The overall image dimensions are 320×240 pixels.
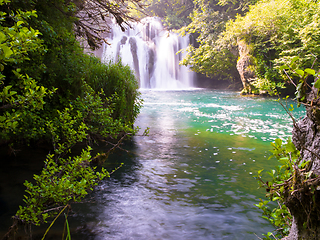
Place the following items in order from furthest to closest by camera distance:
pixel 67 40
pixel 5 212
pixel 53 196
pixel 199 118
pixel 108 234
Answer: pixel 199 118 < pixel 67 40 < pixel 5 212 < pixel 108 234 < pixel 53 196

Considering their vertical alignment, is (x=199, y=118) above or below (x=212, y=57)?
below

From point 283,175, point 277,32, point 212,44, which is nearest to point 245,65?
point 277,32

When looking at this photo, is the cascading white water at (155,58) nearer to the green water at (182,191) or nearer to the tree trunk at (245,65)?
the tree trunk at (245,65)

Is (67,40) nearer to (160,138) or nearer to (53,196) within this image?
(53,196)

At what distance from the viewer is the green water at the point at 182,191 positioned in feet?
12.3

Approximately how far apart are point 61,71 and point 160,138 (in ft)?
15.9

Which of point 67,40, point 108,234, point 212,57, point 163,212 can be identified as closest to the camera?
point 108,234

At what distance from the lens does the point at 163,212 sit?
165 inches

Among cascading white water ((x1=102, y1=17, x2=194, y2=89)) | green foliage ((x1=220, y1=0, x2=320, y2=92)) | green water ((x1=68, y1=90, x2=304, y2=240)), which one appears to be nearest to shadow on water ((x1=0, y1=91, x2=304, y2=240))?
green water ((x1=68, y1=90, x2=304, y2=240))

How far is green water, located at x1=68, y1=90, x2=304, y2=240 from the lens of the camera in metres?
3.75

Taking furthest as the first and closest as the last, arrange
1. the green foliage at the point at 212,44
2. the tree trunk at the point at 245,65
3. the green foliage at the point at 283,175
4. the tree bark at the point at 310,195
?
the green foliage at the point at 212,44 < the tree trunk at the point at 245,65 < the green foliage at the point at 283,175 < the tree bark at the point at 310,195

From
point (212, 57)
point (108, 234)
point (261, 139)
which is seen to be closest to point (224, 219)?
point (108, 234)

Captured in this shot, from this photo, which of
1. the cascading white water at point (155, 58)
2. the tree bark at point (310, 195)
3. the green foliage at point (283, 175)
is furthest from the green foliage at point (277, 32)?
the tree bark at point (310, 195)

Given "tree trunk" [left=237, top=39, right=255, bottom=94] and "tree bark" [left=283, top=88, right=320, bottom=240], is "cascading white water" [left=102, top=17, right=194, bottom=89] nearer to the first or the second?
"tree trunk" [left=237, top=39, right=255, bottom=94]
